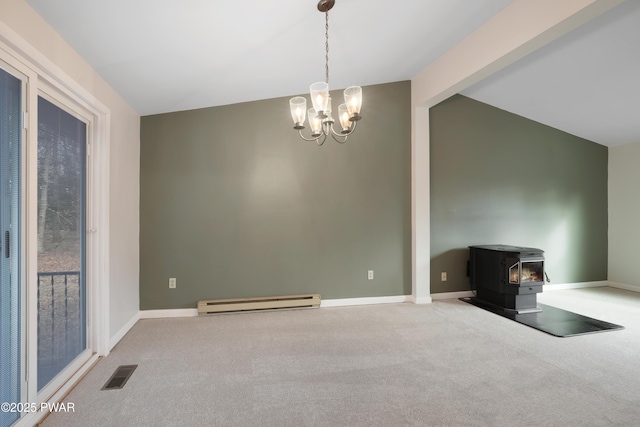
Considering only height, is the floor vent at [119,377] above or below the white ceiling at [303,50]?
below

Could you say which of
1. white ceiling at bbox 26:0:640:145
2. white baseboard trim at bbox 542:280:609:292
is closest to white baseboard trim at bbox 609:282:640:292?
white baseboard trim at bbox 542:280:609:292

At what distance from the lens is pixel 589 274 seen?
206 inches

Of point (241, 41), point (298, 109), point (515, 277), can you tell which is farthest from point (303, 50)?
point (515, 277)

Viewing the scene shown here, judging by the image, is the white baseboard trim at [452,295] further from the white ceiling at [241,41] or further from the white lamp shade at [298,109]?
the white lamp shade at [298,109]

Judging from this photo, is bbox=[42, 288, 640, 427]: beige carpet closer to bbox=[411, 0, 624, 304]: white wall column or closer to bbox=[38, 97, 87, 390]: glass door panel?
bbox=[38, 97, 87, 390]: glass door panel

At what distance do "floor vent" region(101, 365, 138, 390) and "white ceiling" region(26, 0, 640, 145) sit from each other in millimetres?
2410

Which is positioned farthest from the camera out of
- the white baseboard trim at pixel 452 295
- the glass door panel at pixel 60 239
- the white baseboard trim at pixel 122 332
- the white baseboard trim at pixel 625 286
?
the white baseboard trim at pixel 625 286

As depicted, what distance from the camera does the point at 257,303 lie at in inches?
150

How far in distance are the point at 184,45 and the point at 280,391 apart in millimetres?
2690

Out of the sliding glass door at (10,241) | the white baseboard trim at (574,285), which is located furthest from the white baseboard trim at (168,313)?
the white baseboard trim at (574,285)

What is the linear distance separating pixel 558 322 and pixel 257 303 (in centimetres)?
348

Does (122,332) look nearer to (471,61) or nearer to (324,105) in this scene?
(324,105)

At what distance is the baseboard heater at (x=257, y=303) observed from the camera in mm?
3691

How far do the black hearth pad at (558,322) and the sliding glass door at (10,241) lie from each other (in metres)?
4.31
